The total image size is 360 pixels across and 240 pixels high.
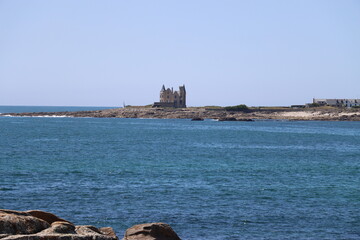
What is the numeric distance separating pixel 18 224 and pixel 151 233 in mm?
4664

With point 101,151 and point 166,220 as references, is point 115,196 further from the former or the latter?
point 101,151

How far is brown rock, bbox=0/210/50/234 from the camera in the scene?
11852mm

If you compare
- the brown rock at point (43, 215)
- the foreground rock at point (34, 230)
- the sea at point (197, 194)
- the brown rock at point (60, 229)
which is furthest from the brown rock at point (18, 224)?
the sea at point (197, 194)

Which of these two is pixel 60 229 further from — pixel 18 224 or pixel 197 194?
pixel 197 194

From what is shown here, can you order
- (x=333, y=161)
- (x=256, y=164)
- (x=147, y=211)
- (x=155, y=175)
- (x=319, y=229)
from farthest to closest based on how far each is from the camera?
(x=333, y=161) → (x=256, y=164) → (x=155, y=175) → (x=147, y=211) → (x=319, y=229)

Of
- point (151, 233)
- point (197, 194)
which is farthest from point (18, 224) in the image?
point (197, 194)

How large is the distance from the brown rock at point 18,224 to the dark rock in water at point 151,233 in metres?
3.42

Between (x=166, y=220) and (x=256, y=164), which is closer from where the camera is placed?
(x=166, y=220)

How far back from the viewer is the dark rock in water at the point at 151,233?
15.1m

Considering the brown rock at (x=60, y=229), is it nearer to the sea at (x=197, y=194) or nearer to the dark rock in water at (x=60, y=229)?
the dark rock in water at (x=60, y=229)

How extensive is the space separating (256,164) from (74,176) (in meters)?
19.9

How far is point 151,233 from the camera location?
15.2 metres

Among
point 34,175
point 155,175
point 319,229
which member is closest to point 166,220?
point 319,229

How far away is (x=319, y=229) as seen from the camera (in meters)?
22.5
